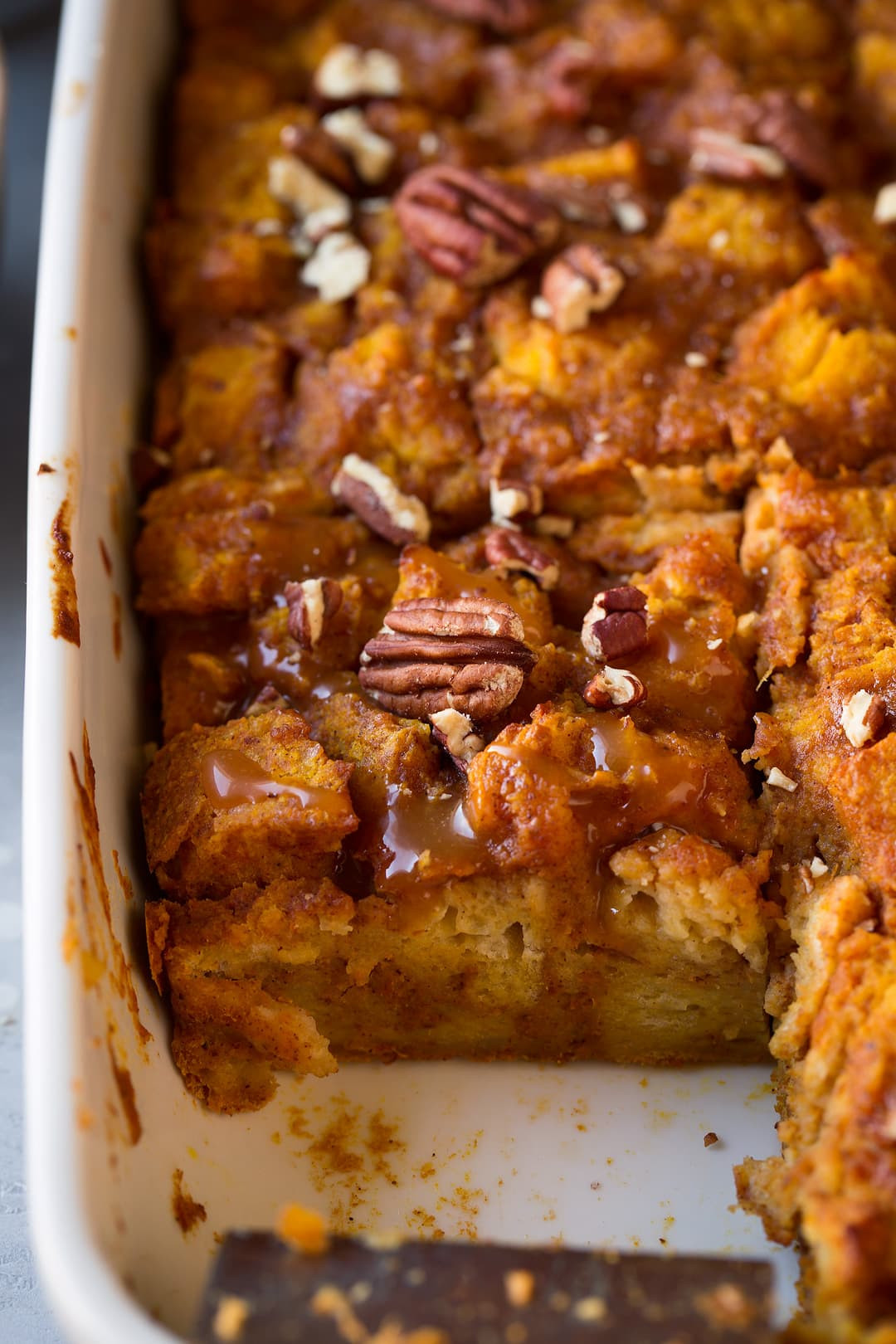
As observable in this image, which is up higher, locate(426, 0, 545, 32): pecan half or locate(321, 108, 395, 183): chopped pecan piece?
locate(426, 0, 545, 32): pecan half

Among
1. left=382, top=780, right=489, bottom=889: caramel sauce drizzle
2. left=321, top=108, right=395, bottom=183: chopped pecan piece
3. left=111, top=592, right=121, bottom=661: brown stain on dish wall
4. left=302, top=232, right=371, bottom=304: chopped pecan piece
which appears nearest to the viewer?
left=382, top=780, right=489, bottom=889: caramel sauce drizzle

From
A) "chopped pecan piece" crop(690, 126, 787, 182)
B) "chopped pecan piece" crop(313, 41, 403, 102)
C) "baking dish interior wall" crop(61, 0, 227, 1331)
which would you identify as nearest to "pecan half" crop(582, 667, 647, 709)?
"baking dish interior wall" crop(61, 0, 227, 1331)

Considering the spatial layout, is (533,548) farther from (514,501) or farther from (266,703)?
(266,703)

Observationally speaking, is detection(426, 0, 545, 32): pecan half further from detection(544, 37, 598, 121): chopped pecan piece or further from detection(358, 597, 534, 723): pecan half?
detection(358, 597, 534, 723): pecan half

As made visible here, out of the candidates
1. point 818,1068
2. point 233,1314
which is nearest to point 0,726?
point 233,1314

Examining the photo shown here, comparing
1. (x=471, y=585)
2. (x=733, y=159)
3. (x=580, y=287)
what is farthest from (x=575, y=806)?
(x=733, y=159)

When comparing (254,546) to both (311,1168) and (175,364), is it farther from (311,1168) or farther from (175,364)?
(311,1168)

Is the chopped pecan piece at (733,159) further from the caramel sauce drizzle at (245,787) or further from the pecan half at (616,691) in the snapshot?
the caramel sauce drizzle at (245,787)

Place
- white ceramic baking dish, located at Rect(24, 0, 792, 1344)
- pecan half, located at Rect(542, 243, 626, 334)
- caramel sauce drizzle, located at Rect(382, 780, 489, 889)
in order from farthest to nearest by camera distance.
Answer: pecan half, located at Rect(542, 243, 626, 334), caramel sauce drizzle, located at Rect(382, 780, 489, 889), white ceramic baking dish, located at Rect(24, 0, 792, 1344)
